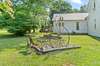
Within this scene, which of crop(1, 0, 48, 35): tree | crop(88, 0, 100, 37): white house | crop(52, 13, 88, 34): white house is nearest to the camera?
crop(88, 0, 100, 37): white house

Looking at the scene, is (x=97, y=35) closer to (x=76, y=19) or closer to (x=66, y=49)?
(x=76, y=19)

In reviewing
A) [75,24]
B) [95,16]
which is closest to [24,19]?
[75,24]

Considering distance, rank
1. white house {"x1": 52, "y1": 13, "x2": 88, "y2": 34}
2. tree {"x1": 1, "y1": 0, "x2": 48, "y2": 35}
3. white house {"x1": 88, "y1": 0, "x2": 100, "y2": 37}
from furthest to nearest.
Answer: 1. white house {"x1": 52, "y1": 13, "x2": 88, "y2": 34}
2. tree {"x1": 1, "y1": 0, "x2": 48, "y2": 35}
3. white house {"x1": 88, "y1": 0, "x2": 100, "y2": 37}

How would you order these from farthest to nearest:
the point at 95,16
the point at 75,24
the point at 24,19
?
the point at 75,24 < the point at 24,19 < the point at 95,16

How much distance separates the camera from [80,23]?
3459 centimetres

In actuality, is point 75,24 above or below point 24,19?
below

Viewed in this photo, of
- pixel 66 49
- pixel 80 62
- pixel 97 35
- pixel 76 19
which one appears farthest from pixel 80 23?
pixel 80 62

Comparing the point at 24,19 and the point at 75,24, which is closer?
the point at 24,19

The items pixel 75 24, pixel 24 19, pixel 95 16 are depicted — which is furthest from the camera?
pixel 75 24

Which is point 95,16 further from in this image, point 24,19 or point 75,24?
point 24,19

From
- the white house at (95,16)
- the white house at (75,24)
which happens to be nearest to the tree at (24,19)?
the white house at (75,24)

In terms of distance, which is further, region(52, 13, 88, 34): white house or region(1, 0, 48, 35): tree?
region(52, 13, 88, 34): white house

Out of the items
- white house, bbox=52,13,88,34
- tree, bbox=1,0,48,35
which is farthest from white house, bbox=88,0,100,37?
tree, bbox=1,0,48,35

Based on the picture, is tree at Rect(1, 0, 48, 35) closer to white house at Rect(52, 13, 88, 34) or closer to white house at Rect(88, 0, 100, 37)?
white house at Rect(52, 13, 88, 34)
